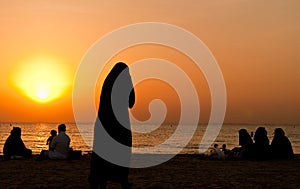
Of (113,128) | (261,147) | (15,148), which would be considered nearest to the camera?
(113,128)

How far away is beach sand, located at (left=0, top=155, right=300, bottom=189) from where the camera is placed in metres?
10.9

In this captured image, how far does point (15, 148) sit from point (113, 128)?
31.8ft

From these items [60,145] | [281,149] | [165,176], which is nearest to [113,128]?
[165,176]

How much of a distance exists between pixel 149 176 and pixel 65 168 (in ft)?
9.74

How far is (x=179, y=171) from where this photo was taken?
1415 cm

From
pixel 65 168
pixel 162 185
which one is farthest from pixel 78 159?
pixel 162 185

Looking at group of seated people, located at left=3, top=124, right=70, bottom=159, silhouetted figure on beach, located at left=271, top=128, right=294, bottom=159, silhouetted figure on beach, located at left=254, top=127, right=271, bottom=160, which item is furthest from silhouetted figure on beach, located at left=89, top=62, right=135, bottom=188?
silhouetted figure on beach, located at left=271, top=128, right=294, bottom=159

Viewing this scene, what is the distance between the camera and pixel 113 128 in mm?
9398

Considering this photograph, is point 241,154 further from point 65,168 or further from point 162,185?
point 162,185

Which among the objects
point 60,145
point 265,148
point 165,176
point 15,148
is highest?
point 265,148

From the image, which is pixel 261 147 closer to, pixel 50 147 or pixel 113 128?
pixel 50 147

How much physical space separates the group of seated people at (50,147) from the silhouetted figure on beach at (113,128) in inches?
307

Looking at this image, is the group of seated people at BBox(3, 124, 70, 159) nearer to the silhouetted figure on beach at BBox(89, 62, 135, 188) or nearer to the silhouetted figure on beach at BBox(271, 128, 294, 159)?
the silhouetted figure on beach at BBox(89, 62, 135, 188)

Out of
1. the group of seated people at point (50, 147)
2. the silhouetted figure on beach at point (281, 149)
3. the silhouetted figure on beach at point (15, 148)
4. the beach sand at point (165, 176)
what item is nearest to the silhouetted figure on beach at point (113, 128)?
the beach sand at point (165, 176)
